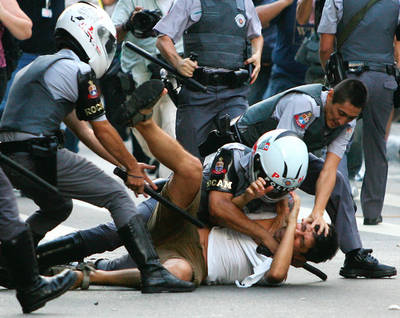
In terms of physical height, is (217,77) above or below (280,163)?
above

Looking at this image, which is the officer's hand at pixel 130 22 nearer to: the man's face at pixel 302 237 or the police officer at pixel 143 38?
the police officer at pixel 143 38

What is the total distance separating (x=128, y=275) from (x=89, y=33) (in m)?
1.35

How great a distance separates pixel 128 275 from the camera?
20.6ft

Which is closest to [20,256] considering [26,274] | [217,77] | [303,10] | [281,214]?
[26,274]

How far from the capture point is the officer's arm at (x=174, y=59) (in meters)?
8.12

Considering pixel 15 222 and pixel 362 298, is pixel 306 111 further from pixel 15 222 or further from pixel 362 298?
pixel 15 222

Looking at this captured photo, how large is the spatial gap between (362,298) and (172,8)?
2.93 meters

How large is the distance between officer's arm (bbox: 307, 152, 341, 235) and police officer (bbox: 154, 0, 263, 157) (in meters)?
1.35

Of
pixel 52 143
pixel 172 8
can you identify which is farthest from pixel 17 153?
pixel 172 8

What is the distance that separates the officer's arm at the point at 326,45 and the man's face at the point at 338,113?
2226mm

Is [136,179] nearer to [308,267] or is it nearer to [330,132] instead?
[308,267]

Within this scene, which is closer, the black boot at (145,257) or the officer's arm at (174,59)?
the black boot at (145,257)

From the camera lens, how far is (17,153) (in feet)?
19.3

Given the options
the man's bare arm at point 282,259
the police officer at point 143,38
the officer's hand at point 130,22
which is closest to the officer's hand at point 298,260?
the man's bare arm at point 282,259
